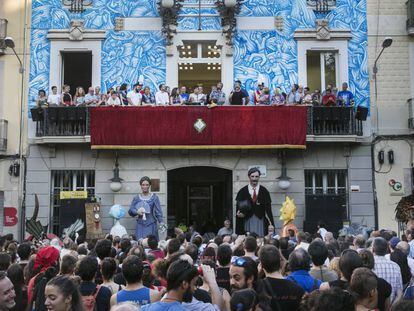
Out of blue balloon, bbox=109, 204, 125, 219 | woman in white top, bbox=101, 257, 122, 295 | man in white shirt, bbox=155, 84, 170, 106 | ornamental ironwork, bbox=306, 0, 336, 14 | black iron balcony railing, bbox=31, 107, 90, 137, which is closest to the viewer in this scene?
woman in white top, bbox=101, 257, 122, 295

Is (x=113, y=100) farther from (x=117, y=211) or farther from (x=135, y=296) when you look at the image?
(x=135, y=296)

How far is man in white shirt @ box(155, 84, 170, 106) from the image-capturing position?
1895cm

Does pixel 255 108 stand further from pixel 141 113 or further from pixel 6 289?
pixel 6 289

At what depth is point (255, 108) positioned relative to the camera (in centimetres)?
1878

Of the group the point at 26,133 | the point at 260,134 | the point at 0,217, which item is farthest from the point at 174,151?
the point at 0,217

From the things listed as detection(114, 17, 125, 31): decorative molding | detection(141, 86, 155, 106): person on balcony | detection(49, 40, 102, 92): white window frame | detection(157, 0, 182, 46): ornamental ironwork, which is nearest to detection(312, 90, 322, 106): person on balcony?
detection(157, 0, 182, 46): ornamental ironwork

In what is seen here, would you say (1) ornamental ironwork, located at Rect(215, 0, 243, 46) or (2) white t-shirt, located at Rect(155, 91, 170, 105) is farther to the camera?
(1) ornamental ironwork, located at Rect(215, 0, 243, 46)

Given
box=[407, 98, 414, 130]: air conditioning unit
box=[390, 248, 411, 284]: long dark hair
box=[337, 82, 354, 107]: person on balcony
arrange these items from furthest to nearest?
box=[407, 98, 414, 130]: air conditioning unit
box=[337, 82, 354, 107]: person on balcony
box=[390, 248, 411, 284]: long dark hair

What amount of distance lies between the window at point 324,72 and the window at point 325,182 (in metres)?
3.07

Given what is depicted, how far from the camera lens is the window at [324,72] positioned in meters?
20.4

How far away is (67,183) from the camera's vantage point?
19859mm

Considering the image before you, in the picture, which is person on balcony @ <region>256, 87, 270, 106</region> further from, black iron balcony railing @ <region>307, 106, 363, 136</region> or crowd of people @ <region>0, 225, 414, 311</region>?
crowd of people @ <region>0, 225, 414, 311</region>

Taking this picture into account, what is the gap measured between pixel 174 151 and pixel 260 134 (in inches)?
118

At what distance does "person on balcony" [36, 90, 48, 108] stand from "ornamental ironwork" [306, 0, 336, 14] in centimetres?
978
